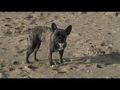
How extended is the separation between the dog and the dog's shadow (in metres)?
0.36

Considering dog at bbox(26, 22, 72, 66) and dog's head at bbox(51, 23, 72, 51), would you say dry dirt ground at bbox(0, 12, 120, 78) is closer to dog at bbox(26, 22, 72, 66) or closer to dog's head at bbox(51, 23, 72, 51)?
dog at bbox(26, 22, 72, 66)

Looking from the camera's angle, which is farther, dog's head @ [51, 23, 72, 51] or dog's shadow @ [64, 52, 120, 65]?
dog's shadow @ [64, 52, 120, 65]

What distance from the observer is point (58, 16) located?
13.5 m

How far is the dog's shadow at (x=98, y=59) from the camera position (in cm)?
945

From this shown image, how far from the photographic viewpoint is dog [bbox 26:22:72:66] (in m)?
8.82

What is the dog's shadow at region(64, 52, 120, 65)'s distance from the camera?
945 centimetres

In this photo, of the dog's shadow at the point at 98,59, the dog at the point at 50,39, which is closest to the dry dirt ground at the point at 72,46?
the dog's shadow at the point at 98,59

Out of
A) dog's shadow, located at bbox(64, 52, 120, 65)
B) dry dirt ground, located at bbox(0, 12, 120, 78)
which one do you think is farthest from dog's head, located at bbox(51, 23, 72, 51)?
dog's shadow, located at bbox(64, 52, 120, 65)

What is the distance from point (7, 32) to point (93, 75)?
13.2ft

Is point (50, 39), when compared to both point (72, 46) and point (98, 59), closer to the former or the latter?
point (98, 59)

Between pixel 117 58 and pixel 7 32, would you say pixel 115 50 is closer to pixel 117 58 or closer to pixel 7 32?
pixel 117 58

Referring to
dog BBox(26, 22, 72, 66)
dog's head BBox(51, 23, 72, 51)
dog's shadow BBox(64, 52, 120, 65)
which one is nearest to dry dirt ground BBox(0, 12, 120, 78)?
dog's shadow BBox(64, 52, 120, 65)

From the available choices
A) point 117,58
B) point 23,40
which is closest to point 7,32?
point 23,40

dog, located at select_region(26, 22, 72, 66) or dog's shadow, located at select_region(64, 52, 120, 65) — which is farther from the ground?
dog, located at select_region(26, 22, 72, 66)
